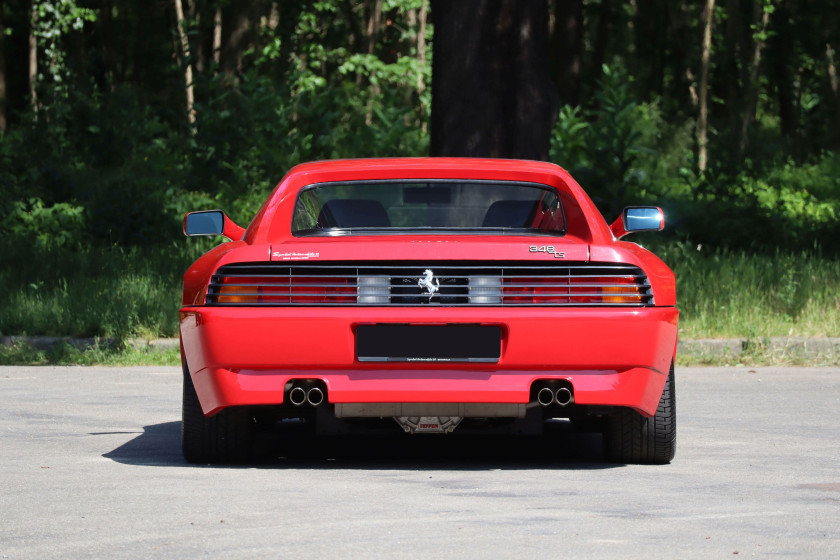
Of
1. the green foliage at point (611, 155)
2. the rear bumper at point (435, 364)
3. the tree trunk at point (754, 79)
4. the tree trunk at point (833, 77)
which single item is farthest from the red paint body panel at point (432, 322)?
the tree trunk at point (833, 77)

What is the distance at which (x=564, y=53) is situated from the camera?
31.8 m

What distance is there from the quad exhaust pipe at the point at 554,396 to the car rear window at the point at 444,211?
88cm

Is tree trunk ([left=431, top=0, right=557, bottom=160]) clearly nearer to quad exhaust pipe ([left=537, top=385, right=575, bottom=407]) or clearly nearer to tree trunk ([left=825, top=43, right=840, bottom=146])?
quad exhaust pipe ([left=537, top=385, right=575, bottom=407])

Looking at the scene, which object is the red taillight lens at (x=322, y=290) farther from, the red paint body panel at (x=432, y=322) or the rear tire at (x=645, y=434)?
the rear tire at (x=645, y=434)

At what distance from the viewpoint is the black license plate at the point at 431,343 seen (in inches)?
245

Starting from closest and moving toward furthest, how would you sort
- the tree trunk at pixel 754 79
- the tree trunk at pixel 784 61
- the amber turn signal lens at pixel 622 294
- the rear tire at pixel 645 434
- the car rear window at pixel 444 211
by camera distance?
the amber turn signal lens at pixel 622 294 → the rear tire at pixel 645 434 → the car rear window at pixel 444 211 → the tree trunk at pixel 754 79 → the tree trunk at pixel 784 61

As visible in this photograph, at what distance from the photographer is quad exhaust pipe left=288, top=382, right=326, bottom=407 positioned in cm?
628

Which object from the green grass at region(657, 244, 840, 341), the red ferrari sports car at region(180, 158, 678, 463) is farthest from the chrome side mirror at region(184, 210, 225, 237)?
the green grass at region(657, 244, 840, 341)

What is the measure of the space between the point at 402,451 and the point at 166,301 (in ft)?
20.0

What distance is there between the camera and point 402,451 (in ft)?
23.9

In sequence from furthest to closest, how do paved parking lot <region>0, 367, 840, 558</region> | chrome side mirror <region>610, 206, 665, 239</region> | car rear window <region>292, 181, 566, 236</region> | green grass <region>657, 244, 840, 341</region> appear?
1. green grass <region>657, 244, 840, 341</region>
2. chrome side mirror <region>610, 206, 665, 239</region>
3. car rear window <region>292, 181, 566, 236</region>
4. paved parking lot <region>0, 367, 840, 558</region>

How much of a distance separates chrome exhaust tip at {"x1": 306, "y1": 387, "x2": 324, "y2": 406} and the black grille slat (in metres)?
0.36

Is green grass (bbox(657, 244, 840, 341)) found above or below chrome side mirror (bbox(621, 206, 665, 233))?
below

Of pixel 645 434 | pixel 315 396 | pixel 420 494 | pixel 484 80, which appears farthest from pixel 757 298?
pixel 420 494
